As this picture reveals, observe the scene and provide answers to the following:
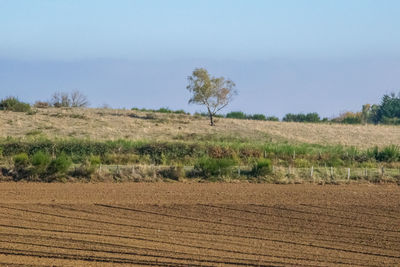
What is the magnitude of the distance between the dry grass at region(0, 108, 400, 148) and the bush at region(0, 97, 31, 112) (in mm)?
1198

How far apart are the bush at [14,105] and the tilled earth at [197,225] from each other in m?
29.3

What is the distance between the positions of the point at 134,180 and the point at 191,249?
11.4 metres

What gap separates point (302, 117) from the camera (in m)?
71.1

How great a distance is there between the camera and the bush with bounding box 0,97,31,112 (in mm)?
50969

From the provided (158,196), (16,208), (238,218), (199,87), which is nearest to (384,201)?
(238,218)

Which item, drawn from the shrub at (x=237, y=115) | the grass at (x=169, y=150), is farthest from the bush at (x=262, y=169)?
the shrub at (x=237, y=115)

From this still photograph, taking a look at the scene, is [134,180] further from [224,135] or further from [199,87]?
[199,87]

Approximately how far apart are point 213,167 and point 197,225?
930cm

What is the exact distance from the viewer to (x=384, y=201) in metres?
20.3

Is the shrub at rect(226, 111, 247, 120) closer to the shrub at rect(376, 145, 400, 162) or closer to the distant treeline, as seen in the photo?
the distant treeline

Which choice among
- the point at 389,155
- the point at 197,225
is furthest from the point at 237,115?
the point at 197,225

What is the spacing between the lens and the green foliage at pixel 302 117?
230 feet

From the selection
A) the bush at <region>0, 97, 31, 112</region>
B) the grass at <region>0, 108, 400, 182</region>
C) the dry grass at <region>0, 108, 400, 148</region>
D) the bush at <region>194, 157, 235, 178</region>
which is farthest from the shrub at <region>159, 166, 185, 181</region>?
the bush at <region>0, 97, 31, 112</region>

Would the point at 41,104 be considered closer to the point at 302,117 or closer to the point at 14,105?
the point at 14,105
